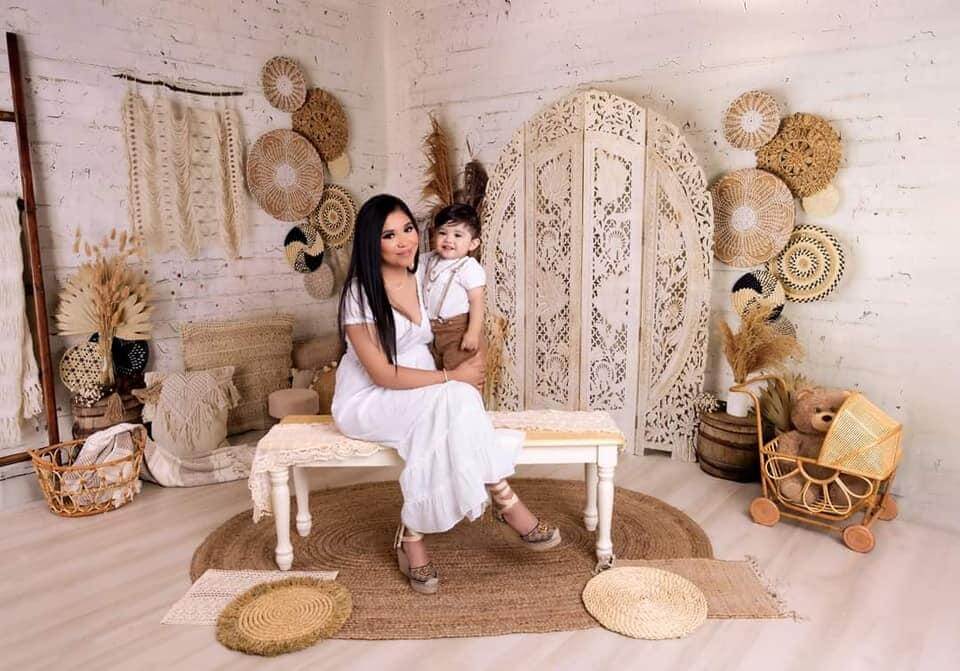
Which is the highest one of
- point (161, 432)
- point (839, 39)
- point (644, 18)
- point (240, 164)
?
point (644, 18)

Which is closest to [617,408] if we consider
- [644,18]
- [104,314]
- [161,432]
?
[644,18]

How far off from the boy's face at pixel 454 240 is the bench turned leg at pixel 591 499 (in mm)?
1101

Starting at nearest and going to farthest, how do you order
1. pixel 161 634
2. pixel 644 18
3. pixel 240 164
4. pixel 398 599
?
pixel 161 634 → pixel 398 599 → pixel 644 18 → pixel 240 164

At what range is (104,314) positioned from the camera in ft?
12.1

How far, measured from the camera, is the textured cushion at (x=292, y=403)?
420cm

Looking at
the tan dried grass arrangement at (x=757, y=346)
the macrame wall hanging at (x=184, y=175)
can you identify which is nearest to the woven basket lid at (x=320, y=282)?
the macrame wall hanging at (x=184, y=175)

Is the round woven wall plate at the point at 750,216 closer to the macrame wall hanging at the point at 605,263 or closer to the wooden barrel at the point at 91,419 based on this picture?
the macrame wall hanging at the point at 605,263

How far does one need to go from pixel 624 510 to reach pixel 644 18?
279 centimetres

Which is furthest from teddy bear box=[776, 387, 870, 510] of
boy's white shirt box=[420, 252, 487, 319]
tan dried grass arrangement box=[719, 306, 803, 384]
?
boy's white shirt box=[420, 252, 487, 319]

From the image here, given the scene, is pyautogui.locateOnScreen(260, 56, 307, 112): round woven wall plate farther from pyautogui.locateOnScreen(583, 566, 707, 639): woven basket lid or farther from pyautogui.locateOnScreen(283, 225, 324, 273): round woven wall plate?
pyautogui.locateOnScreen(583, 566, 707, 639): woven basket lid

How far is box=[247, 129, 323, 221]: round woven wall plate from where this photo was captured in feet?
15.0

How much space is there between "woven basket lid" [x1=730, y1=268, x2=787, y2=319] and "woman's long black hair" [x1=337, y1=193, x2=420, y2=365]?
2091 millimetres

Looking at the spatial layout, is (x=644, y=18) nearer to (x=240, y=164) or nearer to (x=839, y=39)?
(x=839, y=39)

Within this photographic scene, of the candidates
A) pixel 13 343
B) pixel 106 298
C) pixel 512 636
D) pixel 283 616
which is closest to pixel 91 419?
pixel 13 343
